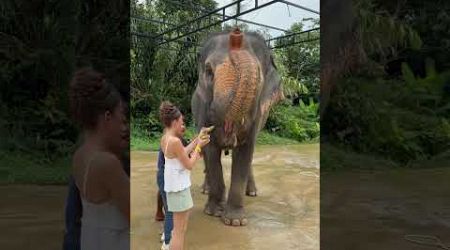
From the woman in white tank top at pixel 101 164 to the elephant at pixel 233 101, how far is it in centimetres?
180

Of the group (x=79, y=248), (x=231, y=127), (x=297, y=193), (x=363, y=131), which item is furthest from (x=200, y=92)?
(x=79, y=248)

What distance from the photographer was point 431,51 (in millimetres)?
2004

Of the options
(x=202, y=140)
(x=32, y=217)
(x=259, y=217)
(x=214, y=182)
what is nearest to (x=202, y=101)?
(x=214, y=182)

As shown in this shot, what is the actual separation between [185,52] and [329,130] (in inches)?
363

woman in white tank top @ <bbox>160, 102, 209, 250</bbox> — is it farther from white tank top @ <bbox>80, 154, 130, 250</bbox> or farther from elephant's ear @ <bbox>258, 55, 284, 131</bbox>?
elephant's ear @ <bbox>258, 55, 284, 131</bbox>

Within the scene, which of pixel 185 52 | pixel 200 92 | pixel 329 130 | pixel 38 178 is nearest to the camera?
pixel 38 178

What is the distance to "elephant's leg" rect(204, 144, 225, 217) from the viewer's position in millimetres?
3902

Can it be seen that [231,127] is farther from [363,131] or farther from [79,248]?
[79,248]

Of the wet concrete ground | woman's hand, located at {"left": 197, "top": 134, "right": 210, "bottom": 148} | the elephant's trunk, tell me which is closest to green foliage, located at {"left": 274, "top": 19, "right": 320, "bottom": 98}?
the wet concrete ground

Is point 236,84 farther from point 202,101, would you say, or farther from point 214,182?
point 214,182

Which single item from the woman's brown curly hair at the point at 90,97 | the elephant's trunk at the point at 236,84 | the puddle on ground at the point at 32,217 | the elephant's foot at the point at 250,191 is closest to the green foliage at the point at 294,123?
the elephant's foot at the point at 250,191

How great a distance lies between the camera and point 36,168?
1.76 meters

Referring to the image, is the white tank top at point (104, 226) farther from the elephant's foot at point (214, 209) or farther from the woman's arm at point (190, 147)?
the elephant's foot at point (214, 209)

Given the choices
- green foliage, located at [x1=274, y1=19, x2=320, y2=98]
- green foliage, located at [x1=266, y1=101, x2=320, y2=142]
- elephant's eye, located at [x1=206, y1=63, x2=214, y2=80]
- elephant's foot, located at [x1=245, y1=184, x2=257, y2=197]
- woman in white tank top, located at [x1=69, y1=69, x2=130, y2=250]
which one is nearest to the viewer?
woman in white tank top, located at [x1=69, y1=69, x2=130, y2=250]
